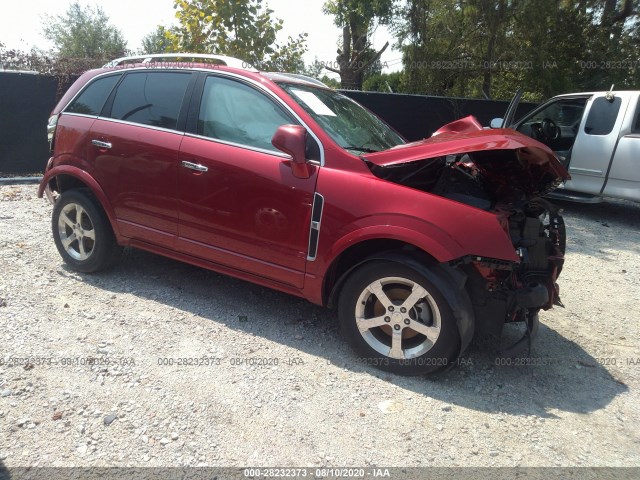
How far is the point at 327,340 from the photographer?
3.75 m

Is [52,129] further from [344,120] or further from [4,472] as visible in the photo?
[4,472]

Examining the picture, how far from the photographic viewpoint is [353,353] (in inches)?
139

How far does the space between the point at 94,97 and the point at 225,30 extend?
14.2 feet

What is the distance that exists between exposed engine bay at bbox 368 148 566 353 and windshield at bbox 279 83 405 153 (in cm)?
48

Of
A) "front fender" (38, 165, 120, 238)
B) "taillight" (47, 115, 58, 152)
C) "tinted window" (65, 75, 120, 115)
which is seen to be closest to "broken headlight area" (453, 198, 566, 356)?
"front fender" (38, 165, 120, 238)

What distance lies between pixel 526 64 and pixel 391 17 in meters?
3.40

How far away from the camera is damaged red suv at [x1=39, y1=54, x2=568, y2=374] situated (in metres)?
3.13

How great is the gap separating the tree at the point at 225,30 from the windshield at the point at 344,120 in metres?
4.50

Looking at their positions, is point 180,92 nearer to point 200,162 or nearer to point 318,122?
point 200,162

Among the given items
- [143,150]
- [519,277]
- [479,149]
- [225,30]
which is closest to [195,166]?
[143,150]

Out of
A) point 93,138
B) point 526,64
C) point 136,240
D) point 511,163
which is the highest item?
point 526,64

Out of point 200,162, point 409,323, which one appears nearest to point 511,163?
point 409,323

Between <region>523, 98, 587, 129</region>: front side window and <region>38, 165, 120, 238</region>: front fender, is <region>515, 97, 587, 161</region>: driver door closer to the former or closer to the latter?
<region>523, 98, 587, 129</region>: front side window

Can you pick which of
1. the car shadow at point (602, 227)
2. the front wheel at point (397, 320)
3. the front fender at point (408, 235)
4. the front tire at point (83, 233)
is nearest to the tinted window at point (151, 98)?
the front tire at point (83, 233)
